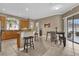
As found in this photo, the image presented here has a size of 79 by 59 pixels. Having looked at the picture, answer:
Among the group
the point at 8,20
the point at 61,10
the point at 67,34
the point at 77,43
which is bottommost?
the point at 77,43

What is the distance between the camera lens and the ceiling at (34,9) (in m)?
2.73

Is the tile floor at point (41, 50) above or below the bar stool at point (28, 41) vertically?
below

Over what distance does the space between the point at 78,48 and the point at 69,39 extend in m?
0.30

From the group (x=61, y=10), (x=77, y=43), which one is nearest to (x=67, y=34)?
(x=77, y=43)

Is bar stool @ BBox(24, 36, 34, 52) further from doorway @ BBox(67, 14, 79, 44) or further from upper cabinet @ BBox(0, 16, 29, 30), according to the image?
doorway @ BBox(67, 14, 79, 44)

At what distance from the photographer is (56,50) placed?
280 centimetres

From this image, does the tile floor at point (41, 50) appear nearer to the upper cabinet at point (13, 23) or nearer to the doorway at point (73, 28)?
the doorway at point (73, 28)

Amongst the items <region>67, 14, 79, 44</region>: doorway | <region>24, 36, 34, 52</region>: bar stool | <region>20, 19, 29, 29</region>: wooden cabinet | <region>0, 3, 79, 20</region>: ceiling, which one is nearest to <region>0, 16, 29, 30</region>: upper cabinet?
<region>20, 19, 29, 29</region>: wooden cabinet

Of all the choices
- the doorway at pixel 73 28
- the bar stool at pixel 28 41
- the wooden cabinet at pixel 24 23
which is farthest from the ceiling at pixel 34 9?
the bar stool at pixel 28 41

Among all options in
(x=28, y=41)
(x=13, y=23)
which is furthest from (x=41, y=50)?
(x=13, y=23)

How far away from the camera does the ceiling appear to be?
273cm

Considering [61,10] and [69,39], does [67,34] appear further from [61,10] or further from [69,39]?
[61,10]

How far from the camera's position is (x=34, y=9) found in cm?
280

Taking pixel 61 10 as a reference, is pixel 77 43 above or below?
below
